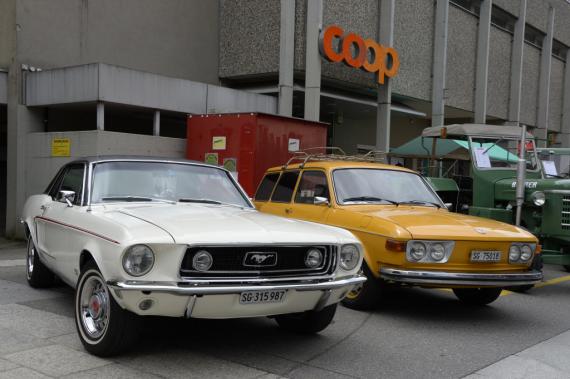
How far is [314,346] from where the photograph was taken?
4.98 m

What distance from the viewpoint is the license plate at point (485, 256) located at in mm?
5840

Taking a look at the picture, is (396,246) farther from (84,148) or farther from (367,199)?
(84,148)

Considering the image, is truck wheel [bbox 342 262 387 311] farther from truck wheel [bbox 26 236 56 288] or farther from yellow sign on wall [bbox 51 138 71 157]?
yellow sign on wall [bbox 51 138 71 157]

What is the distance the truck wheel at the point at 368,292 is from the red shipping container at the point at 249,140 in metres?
4.94

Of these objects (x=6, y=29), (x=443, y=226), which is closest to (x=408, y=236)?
(x=443, y=226)

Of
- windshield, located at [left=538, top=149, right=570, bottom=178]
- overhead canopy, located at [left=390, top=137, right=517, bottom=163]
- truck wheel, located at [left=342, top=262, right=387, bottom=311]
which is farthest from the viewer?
windshield, located at [left=538, top=149, right=570, bottom=178]

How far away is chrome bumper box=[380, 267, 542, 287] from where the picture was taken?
5656 mm

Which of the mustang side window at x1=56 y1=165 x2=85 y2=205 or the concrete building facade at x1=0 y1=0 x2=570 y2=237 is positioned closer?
the mustang side window at x1=56 y1=165 x2=85 y2=205

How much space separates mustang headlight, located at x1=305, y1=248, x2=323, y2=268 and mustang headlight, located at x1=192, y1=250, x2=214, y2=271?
0.83 meters

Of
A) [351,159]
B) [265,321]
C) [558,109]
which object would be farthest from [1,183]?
[558,109]

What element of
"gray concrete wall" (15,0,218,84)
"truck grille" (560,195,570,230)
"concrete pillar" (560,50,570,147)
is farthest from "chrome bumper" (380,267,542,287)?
"concrete pillar" (560,50,570,147)

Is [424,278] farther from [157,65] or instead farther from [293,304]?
[157,65]

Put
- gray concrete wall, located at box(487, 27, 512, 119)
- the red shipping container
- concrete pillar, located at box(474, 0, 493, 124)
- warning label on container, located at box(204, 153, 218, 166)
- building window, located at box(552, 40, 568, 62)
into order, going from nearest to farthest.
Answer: the red shipping container < warning label on container, located at box(204, 153, 218, 166) < concrete pillar, located at box(474, 0, 493, 124) < gray concrete wall, located at box(487, 27, 512, 119) < building window, located at box(552, 40, 568, 62)

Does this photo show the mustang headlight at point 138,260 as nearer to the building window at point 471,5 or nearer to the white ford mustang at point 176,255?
the white ford mustang at point 176,255
